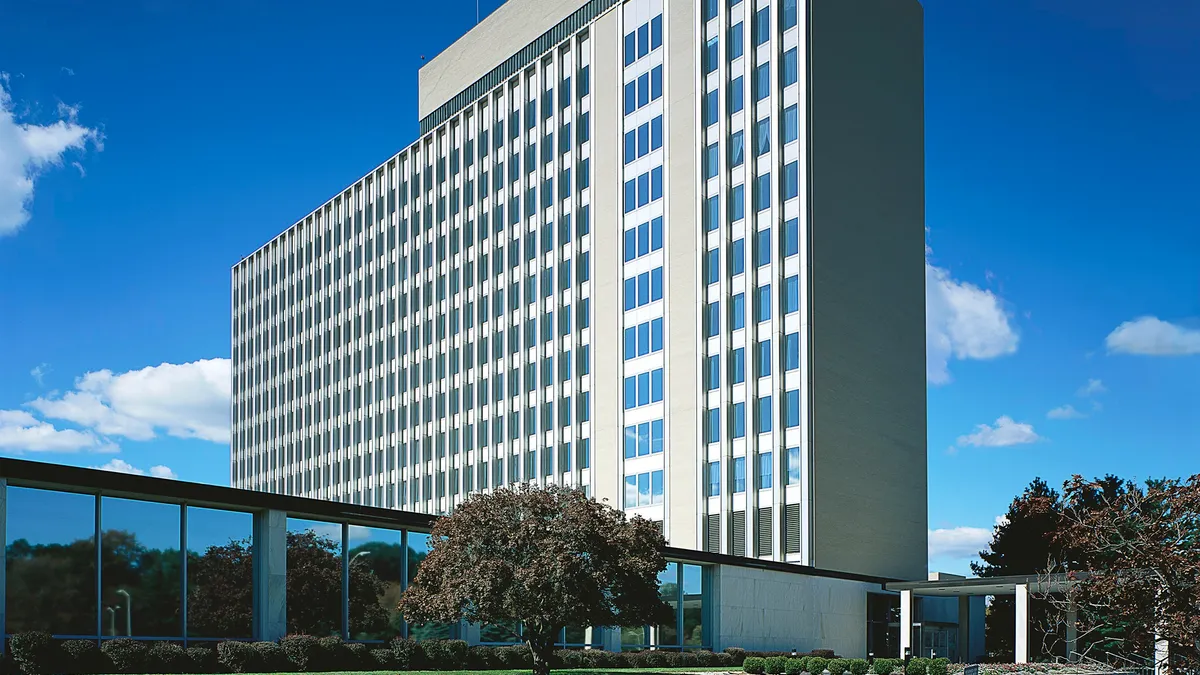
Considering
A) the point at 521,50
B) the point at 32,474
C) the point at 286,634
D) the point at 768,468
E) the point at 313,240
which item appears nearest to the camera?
the point at 32,474

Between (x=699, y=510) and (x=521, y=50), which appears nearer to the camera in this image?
(x=699, y=510)

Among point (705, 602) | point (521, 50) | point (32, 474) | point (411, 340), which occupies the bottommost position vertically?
point (705, 602)

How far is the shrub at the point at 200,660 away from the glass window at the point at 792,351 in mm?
38431

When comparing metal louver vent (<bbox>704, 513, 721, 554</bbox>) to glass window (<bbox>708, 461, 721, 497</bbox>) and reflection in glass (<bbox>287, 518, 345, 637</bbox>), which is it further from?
reflection in glass (<bbox>287, 518, 345, 637</bbox>)

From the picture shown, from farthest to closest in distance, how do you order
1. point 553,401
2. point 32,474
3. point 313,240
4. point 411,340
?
point 313,240
point 411,340
point 553,401
point 32,474

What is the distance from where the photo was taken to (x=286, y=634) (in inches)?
1373

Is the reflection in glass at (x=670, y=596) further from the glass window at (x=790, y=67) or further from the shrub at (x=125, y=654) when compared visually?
the glass window at (x=790, y=67)

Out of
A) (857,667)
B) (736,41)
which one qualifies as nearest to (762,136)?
(736,41)

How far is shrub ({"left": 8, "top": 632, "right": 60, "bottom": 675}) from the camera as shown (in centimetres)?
2750

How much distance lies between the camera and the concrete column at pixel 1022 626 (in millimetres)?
51688

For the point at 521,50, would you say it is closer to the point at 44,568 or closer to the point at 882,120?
the point at 882,120

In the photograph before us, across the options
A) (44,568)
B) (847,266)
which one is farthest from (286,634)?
(847,266)

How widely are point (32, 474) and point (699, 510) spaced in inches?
1658

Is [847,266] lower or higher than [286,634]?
higher
